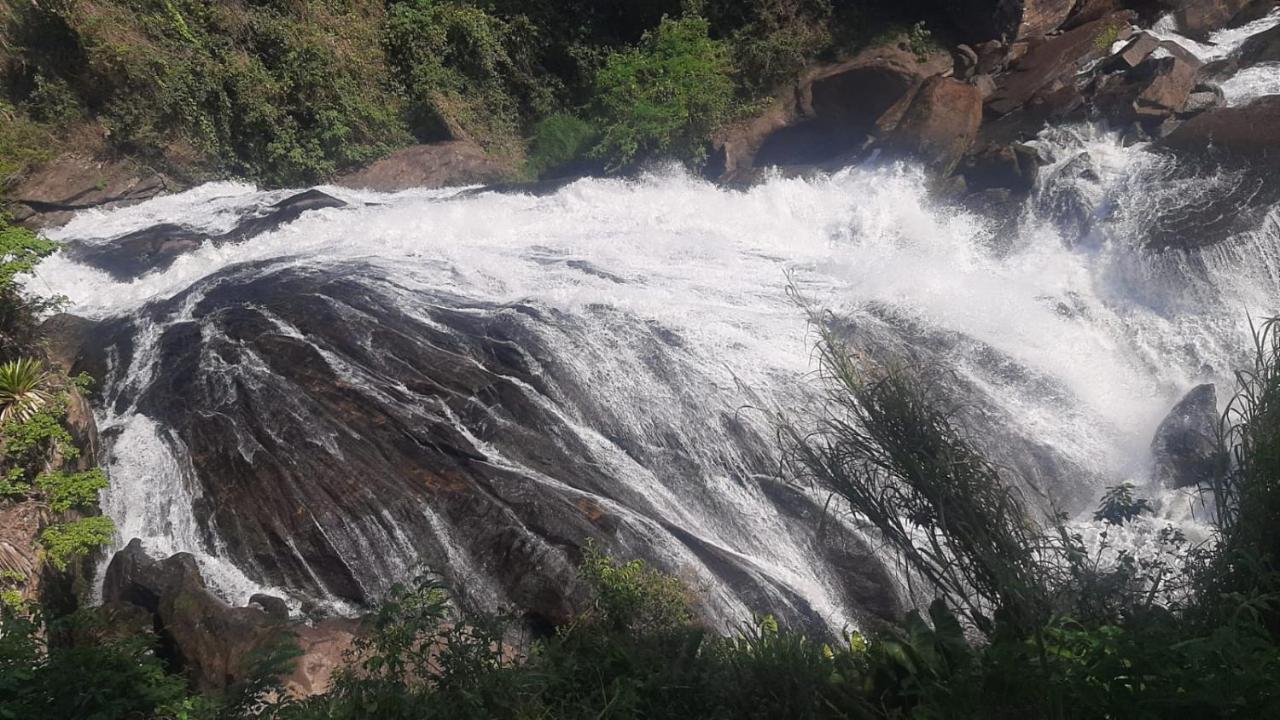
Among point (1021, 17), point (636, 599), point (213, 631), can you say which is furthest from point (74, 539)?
point (1021, 17)

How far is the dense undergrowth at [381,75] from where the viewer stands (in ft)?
53.8

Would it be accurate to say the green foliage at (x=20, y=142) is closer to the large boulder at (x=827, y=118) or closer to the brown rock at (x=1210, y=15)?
the large boulder at (x=827, y=118)

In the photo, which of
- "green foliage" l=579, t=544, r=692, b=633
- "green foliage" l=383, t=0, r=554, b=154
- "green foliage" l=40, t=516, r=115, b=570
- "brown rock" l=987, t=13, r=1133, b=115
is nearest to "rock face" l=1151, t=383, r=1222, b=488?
"green foliage" l=579, t=544, r=692, b=633

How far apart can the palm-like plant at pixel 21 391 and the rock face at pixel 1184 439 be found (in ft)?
36.0

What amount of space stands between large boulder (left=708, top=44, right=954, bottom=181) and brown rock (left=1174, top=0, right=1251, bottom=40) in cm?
435

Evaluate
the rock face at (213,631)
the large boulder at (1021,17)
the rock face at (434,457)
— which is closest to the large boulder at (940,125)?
the large boulder at (1021,17)

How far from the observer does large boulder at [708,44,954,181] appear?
52.7ft

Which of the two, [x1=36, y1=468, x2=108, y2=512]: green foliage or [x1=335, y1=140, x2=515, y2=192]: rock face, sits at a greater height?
[x1=335, y1=140, x2=515, y2=192]: rock face

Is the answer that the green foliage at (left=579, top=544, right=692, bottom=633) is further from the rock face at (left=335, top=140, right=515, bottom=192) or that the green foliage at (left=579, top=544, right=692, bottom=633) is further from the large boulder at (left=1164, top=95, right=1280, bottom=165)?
the rock face at (left=335, top=140, right=515, bottom=192)

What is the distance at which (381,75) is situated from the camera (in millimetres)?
19172

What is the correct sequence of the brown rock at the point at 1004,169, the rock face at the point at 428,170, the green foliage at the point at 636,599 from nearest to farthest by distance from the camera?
the green foliage at the point at 636,599 → the brown rock at the point at 1004,169 → the rock face at the point at 428,170

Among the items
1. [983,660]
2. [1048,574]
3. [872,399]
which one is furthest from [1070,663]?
[872,399]

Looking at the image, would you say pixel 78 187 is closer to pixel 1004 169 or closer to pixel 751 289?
pixel 751 289

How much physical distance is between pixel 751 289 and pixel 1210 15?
11492 mm
